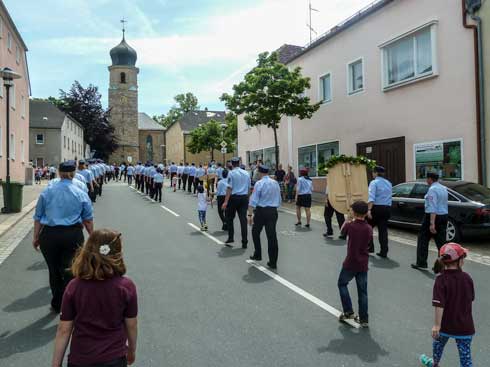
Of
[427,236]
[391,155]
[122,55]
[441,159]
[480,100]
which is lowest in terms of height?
[427,236]

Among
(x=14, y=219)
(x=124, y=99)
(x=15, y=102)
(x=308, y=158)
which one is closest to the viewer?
(x=14, y=219)

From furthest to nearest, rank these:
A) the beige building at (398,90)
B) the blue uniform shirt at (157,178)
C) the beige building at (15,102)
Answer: the beige building at (15,102), the blue uniform shirt at (157,178), the beige building at (398,90)

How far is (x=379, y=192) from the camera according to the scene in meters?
9.25

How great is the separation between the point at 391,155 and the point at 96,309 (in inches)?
662

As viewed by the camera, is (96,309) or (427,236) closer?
(96,309)

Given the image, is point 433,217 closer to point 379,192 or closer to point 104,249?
point 379,192

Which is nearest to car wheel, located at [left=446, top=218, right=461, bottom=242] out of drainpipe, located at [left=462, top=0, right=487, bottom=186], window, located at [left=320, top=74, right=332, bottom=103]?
drainpipe, located at [left=462, top=0, right=487, bottom=186]

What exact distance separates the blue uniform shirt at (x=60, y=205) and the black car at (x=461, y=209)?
8239 mm

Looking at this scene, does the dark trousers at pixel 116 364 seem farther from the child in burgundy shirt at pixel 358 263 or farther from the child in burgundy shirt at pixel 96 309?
the child in burgundy shirt at pixel 358 263

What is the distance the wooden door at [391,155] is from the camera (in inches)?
686

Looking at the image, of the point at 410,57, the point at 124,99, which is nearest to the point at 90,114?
the point at 124,99

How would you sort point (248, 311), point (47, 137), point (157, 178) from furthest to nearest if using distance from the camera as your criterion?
point (47, 137) < point (157, 178) < point (248, 311)

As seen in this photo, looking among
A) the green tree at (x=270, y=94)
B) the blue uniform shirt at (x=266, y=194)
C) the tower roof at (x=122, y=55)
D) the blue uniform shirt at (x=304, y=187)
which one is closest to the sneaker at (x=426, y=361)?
the blue uniform shirt at (x=266, y=194)

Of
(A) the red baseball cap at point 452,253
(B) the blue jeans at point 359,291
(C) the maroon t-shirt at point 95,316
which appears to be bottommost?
(B) the blue jeans at point 359,291
